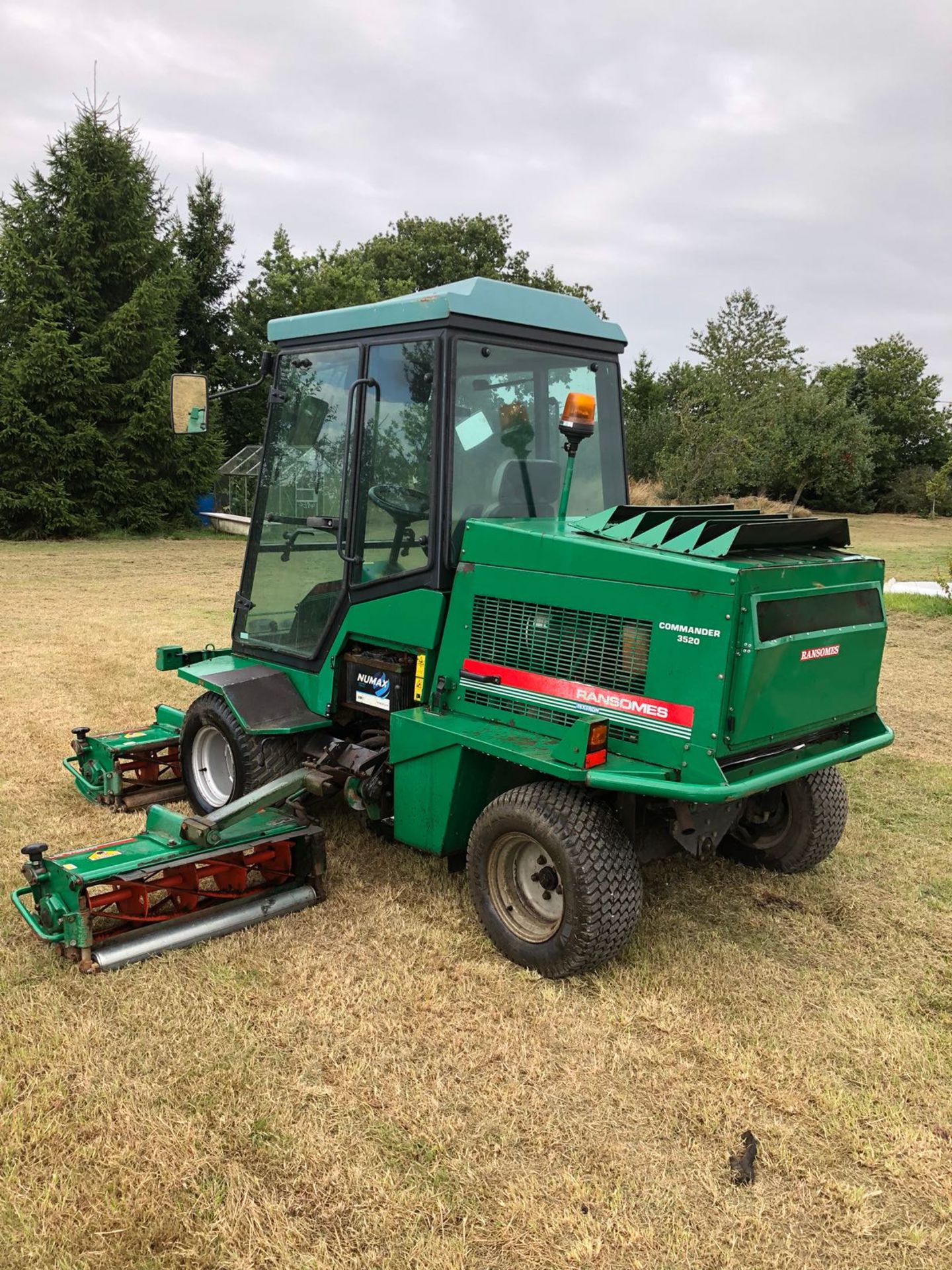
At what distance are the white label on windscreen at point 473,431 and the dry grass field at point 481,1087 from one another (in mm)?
1921

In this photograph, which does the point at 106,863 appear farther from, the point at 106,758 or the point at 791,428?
the point at 791,428

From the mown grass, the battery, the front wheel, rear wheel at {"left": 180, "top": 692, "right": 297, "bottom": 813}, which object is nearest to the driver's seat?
the battery

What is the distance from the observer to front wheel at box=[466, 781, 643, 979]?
3.29m

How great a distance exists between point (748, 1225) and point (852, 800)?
3.50 m

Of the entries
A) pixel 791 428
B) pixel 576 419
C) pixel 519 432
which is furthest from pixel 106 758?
pixel 791 428

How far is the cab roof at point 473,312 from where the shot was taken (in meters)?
3.79

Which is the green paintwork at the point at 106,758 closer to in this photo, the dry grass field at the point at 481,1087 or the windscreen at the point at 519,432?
the dry grass field at the point at 481,1087

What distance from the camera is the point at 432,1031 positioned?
3.14 meters

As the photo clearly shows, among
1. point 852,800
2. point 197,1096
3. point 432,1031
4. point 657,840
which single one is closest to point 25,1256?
point 197,1096

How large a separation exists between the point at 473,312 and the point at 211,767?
2.66m

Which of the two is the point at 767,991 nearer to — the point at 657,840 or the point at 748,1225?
the point at 657,840

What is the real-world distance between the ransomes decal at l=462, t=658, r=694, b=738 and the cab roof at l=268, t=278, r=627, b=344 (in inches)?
55.6

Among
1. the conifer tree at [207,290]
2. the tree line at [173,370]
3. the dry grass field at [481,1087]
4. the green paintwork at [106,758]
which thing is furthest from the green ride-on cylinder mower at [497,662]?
the conifer tree at [207,290]

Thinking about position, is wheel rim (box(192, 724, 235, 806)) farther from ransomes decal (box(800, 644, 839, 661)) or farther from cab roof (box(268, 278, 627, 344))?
ransomes decal (box(800, 644, 839, 661))
